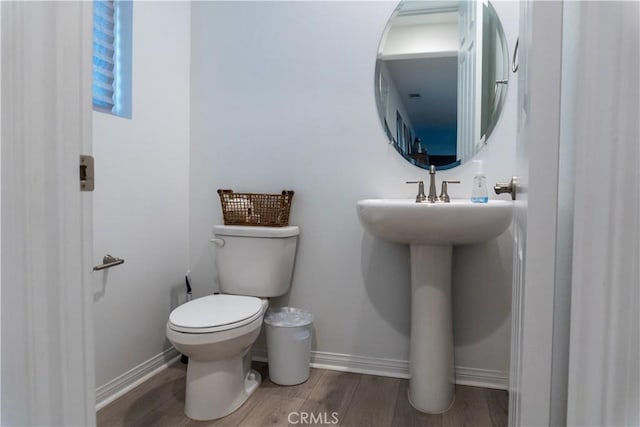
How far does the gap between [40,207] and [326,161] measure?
1454mm

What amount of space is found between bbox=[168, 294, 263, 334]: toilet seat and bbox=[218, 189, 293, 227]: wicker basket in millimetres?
394

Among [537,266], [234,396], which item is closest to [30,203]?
[537,266]

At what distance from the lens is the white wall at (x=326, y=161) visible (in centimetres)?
183

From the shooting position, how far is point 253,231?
74.0 inches

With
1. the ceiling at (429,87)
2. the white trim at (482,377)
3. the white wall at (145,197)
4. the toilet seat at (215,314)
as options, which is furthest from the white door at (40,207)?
the white trim at (482,377)

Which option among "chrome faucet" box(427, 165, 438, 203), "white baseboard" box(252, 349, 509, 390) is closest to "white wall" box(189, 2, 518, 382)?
"white baseboard" box(252, 349, 509, 390)

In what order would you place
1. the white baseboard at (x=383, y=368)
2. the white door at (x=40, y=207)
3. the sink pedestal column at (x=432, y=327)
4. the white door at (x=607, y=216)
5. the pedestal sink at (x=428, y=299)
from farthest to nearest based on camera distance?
the white baseboard at (x=383, y=368)
the sink pedestal column at (x=432, y=327)
the pedestal sink at (x=428, y=299)
the white door at (x=40, y=207)
the white door at (x=607, y=216)

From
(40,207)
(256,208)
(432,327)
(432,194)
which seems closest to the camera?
(40,207)

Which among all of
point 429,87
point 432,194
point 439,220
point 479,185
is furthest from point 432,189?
point 429,87

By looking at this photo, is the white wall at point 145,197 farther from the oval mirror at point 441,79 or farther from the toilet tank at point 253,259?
the oval mirror at point 441,79

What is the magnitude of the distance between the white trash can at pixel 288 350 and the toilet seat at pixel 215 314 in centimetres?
20

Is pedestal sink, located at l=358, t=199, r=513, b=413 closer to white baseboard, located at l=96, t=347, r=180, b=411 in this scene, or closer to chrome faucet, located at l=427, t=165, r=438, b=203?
chrome faucet, located at l=427, t=165, r=438, b=203

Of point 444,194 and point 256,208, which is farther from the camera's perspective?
point 256,208

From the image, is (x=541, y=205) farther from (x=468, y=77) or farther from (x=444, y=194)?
(x=468, y=77)
